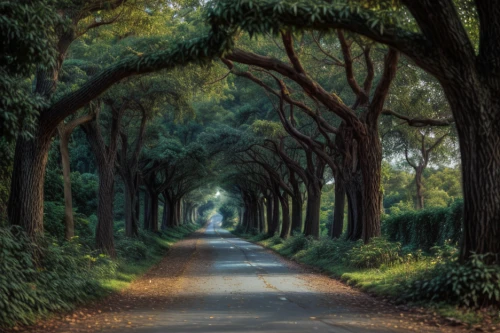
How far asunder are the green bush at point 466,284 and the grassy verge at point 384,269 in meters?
0.18

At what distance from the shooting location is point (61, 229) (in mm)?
22281

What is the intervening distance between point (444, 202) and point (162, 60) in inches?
2196

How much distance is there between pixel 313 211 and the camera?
38406 mm

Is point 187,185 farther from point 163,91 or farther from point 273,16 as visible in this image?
point 273,16

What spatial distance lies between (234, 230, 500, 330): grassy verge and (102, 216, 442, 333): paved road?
60 centimetres

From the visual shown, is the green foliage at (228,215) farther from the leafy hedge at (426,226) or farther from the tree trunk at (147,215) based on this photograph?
the leafy hedge at (426,226)

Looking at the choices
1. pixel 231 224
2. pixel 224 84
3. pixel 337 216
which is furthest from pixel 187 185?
pixel 231 224

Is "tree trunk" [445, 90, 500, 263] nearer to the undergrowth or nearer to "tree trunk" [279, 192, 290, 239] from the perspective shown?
the undergrowth

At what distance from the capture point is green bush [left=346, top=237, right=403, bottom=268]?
806 inches

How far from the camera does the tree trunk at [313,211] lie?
37250mm

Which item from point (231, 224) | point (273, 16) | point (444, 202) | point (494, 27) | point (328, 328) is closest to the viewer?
point (328, 328)

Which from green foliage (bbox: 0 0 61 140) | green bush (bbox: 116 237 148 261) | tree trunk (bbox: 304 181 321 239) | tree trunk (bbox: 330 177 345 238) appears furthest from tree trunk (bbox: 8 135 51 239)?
tree trunk (bbox: 304 181 321 239)

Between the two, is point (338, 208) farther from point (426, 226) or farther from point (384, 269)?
point (384, 269)

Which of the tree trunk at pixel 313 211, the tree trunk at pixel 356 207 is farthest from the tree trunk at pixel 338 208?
the tree trunk at pixel 313 211
